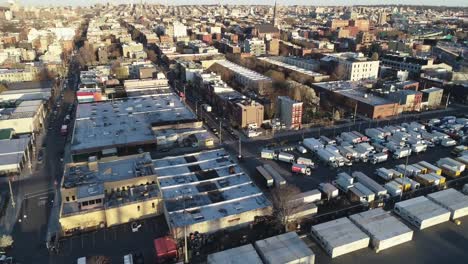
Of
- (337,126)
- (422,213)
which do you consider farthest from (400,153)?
(422,213)

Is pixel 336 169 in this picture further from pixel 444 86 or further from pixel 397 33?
pixel 397 33

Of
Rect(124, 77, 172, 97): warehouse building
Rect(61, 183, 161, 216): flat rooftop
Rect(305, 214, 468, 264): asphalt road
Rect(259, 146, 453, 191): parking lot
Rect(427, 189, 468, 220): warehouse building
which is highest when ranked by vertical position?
Rect(124, 77, 172, 97): warehouse building

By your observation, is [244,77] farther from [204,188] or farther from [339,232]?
[339,232]

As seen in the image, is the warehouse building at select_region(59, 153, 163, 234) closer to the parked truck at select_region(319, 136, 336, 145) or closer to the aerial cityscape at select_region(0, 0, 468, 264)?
the aerial cityscape at select_region(0, 0, 468, 264)

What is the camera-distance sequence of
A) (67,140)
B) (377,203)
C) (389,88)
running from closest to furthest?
(377,203) → (67,140) → (389,88)

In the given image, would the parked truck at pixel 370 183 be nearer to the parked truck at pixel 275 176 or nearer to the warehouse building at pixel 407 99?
the parked truck at pixel 275 176

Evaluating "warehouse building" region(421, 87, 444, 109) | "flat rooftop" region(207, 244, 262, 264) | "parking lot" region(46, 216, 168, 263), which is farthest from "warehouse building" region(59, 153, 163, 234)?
"warehouse building" region(421, 87, 444, 109)

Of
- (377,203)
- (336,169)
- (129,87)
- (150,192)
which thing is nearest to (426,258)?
(377,203)
